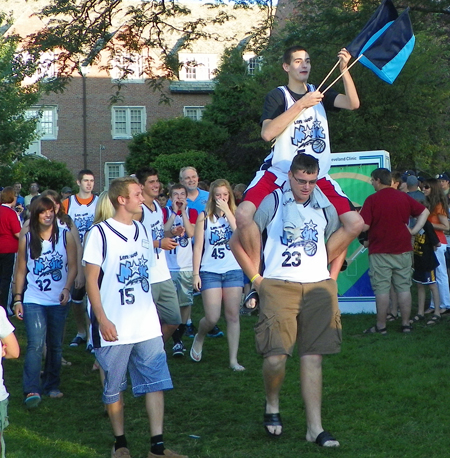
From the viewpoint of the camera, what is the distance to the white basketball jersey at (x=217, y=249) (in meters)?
8.79

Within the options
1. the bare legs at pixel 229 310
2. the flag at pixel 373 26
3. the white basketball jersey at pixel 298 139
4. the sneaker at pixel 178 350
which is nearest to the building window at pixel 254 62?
the sneaker at pixel 178 350

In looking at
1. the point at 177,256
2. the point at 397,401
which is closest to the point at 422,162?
the point at 177,256

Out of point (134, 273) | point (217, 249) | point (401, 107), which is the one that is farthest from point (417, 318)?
point (401, 107)

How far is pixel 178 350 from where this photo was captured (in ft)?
31.8

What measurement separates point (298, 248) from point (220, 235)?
3.15 m

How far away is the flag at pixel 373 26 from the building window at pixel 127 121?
42.5 metres

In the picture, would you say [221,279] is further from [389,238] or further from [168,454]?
[168,454]

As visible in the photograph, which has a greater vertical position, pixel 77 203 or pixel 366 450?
pixel 77 203

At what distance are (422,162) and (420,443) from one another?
23.5 metres

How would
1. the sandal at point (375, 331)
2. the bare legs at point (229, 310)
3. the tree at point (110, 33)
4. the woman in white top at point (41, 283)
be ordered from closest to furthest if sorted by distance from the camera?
the woman in white top at point (41, 283), the bare legs at point (229, 310), the sandal at point (375, 331), the tree at point (110, 33)

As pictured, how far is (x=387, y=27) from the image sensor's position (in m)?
6.77

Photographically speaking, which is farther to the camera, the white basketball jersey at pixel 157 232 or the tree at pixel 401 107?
the tree at pixel 401 107

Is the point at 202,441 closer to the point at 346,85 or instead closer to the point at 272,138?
the point at 272,138

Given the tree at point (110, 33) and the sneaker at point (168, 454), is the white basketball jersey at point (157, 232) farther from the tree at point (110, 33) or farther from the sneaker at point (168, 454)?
the tree at point (110, 33)
